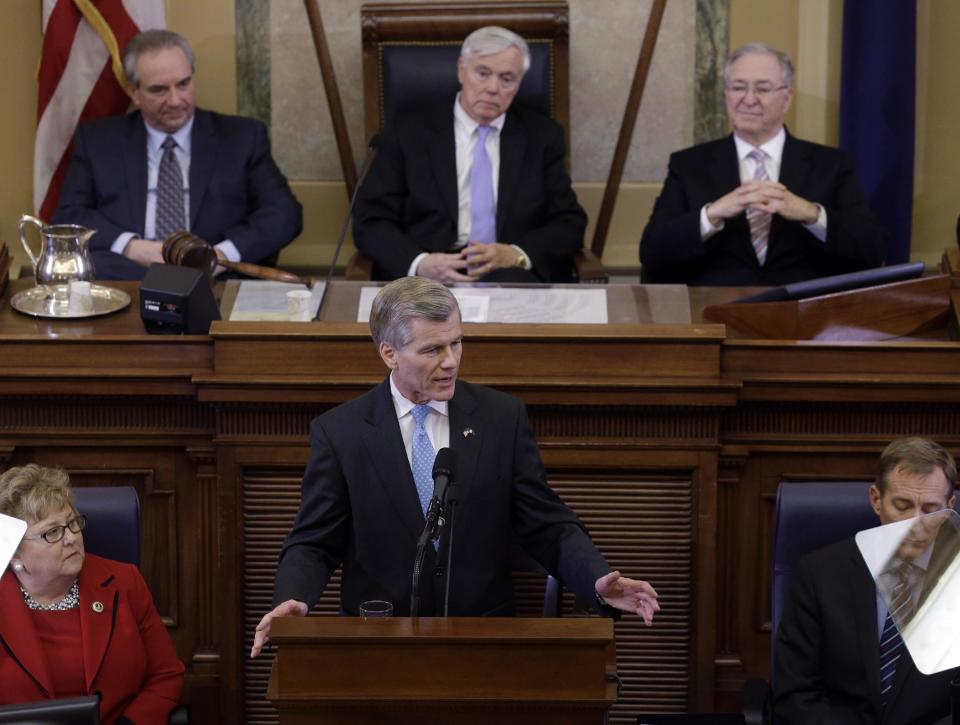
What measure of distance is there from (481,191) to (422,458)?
7.21ft

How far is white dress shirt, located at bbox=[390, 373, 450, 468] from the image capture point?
3.56m

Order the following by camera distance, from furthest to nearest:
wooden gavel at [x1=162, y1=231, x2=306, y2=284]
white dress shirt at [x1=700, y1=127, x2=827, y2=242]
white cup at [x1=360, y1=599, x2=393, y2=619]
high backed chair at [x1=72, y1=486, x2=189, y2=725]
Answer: white dress shirt at [x1=700, y1=127, x2=827, y2=242] → wooden gavel at [x1=162, y1=231, x2=306, y2=284] → high backed chair at [x1=72, y1=486, x2=189, y2=725] → white cup at [x1=360, y1=599, x2=393, y2=619]

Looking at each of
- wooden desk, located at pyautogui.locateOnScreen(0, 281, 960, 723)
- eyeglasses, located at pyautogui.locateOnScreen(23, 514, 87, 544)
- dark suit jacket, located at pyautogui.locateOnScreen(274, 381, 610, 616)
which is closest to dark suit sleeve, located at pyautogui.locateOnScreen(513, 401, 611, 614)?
dark suit jacket, located at pyautogui.locateOnScreen(274, 381, 610, 616)

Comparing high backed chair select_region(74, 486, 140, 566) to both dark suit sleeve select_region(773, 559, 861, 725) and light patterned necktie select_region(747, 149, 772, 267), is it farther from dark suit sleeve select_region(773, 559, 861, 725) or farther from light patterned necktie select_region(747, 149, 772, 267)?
light patterned necktie select_region(747, 149, 772, 267)

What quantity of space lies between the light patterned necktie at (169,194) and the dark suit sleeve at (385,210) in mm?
596

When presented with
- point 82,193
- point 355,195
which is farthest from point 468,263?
point 82,193

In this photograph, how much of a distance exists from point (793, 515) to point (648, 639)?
2.24ft

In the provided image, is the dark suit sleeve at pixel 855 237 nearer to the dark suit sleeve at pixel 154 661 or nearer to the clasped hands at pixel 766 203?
the clasped hands at pixel 766 203

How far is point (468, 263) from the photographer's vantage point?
5141 mm

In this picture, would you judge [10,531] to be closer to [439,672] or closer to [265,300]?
[439,672]

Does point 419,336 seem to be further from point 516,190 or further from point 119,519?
point 516,190

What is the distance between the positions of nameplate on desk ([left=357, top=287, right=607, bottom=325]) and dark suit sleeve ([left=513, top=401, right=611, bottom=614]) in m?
0.66

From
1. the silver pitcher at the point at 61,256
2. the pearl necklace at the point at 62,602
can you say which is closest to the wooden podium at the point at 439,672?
the pearl necklace at the point at 62,602

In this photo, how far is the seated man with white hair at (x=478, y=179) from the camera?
17.7 ft
